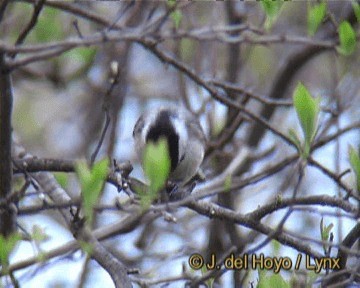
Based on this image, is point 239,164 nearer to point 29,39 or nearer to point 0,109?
point 29,39

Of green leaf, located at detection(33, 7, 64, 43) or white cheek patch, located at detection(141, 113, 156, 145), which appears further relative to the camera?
green leaf, located at detection(33, 7, 64, 43)

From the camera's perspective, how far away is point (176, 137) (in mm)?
3221

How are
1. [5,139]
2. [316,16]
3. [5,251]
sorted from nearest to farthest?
1. [5,251]
2. [5,139]
3. [316,16]

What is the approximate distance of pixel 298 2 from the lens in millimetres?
7211

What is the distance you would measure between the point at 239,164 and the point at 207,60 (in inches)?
63.2

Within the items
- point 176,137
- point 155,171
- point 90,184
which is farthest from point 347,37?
point 90,184

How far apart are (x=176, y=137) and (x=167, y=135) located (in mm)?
52

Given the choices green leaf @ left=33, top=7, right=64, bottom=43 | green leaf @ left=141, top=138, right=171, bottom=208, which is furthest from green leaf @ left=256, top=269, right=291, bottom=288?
Result: green leaf @ left=33, top=7, right=64, bottom=43

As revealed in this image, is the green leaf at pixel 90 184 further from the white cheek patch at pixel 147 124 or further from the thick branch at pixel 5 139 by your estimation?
the white cheek patch at pixel 147 124

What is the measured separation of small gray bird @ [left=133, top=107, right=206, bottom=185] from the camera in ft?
10.4

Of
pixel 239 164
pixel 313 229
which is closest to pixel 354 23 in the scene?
pixel 239 164

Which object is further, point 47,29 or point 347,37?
Result: point 47,29

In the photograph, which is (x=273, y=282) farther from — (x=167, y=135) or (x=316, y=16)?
(x=316, y=16)

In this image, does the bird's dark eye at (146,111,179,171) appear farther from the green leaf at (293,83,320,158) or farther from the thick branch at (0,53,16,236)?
the green leaf at (293,83,320,158)
